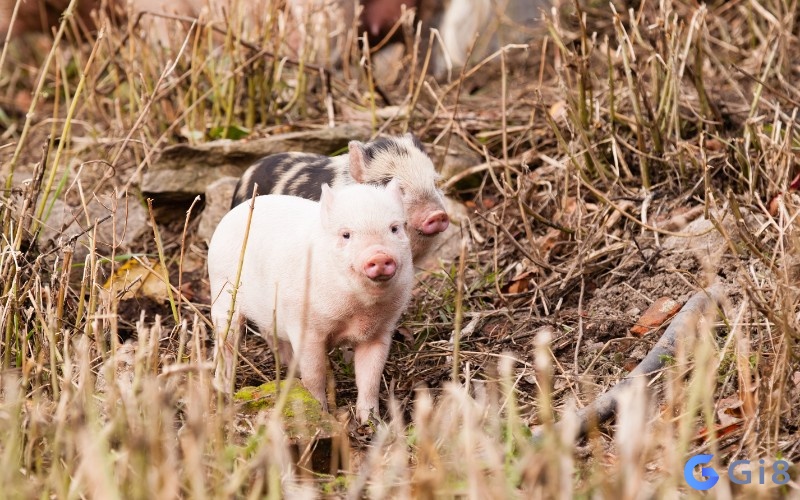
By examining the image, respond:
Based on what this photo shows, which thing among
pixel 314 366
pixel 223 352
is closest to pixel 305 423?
pixel 223 352

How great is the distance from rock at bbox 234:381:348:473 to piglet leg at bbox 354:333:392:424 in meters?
0.36

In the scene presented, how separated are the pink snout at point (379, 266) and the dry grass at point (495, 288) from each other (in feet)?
1.47

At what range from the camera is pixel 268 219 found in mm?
4301

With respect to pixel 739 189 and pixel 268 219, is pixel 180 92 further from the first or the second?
pixel 739 189

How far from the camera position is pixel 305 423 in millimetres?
3391

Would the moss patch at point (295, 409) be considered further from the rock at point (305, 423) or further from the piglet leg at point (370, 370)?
the piglet leg at point (370, 370)

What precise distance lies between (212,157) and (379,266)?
2.99 m

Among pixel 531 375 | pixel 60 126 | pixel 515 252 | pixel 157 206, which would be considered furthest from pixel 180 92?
pixel 531 375

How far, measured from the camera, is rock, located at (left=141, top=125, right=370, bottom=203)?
20.4 ft

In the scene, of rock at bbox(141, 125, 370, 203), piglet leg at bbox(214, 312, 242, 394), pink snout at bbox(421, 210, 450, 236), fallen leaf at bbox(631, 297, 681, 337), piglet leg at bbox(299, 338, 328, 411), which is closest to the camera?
piglet leg at bbox(214, 312, 242, 394)

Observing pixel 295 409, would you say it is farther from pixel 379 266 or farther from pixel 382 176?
pixel 382 176

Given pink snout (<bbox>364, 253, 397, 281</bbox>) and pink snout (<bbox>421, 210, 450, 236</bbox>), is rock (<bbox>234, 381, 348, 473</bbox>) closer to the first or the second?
pink snout (<bbox>364, 253, 397, 281</bbox>)

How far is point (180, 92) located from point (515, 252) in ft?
8.47

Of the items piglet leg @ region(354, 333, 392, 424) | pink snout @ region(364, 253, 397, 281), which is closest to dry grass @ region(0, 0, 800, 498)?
piglet leg @ region(354, 333, 392, 424)
